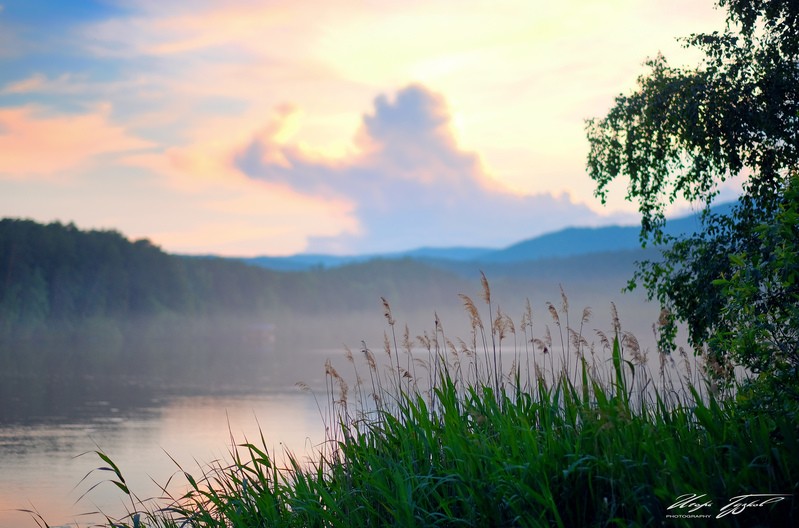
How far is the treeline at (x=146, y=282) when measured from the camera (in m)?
76.4

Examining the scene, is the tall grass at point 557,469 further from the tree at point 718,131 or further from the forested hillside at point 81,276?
the forested hillside at point 81,276

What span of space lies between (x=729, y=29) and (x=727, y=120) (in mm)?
1756

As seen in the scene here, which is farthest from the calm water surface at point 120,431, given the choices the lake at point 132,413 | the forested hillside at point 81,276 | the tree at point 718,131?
the forested hillside at point 81,276

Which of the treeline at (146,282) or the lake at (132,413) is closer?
the lake at (132,413)

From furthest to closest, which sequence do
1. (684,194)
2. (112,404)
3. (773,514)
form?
(112,404) < (684,194) < (773,514)

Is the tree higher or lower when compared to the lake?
higher

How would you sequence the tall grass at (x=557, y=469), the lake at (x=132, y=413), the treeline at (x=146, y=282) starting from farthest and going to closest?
the treeline at (x=146, y=282), the lake at (x=132, y=413), the tall grass at (x=557, y=469)

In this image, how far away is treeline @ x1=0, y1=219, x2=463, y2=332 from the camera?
76.4m

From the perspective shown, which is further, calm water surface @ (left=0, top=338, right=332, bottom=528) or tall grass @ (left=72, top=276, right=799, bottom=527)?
calm water surface @ (left=0, top=338, right=332, bottom=528)

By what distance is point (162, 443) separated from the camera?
68.9 ft

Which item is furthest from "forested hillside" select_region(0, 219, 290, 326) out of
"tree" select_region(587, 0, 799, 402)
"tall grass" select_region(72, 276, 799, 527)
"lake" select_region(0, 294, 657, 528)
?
"tall grass" select_region(72, 276, 799, 527)

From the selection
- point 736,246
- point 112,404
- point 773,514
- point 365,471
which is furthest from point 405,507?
point 112,404

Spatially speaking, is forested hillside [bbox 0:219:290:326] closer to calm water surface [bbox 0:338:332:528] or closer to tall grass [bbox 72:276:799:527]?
calm water surface [bbox 0:338:332:528]

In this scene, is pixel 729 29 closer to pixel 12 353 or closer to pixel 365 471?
pixel 365 471
